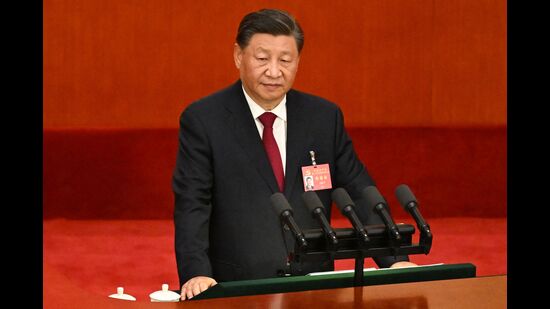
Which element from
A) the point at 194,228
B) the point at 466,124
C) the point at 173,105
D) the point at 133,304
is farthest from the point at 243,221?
the point at 466,124

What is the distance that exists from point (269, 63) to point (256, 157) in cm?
29

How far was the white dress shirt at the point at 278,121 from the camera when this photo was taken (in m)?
2.95

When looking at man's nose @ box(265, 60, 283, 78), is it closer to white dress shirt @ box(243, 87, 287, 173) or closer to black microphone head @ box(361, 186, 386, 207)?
white dress shirt @ box(243, 87, 287, 173)

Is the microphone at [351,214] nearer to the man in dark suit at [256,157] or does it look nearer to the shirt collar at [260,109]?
the man in dark suit at [256,157]

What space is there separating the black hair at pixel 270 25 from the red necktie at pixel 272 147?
238 mm

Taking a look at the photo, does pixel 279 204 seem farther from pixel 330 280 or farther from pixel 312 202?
pixel 330 280

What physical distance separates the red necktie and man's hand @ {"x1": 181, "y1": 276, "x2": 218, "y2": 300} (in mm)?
528

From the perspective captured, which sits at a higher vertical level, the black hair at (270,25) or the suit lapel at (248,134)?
the black hair at (270,25)

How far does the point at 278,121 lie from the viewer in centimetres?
299

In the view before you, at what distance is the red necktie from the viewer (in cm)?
295

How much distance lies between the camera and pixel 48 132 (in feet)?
19.3

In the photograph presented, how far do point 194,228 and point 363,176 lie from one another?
0.56 metres

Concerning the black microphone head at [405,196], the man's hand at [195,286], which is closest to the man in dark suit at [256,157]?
the man's hand at [195,286]

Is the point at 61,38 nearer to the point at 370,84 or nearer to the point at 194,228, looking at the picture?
the point at 370,84
